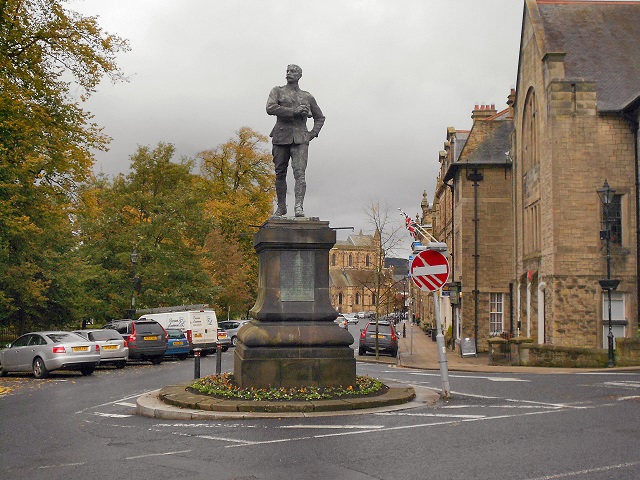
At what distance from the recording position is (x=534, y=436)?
9.35 m

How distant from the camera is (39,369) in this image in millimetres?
22547

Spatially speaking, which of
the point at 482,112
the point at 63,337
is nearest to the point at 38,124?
the point at 63,337

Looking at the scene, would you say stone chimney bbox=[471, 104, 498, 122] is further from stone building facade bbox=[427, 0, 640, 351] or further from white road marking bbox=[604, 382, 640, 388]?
white road marking bbox=[604, 382, 640, 388]

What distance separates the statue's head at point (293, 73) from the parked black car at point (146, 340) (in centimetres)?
1763

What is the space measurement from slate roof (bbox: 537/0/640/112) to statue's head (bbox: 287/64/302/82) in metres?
17.6

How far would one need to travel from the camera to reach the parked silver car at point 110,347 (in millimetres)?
25734

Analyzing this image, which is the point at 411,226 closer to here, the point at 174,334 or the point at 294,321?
the point at 174,334

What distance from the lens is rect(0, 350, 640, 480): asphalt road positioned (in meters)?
7.63

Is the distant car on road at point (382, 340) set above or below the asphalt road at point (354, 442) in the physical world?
below

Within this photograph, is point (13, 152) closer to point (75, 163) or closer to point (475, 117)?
point (75, 163)

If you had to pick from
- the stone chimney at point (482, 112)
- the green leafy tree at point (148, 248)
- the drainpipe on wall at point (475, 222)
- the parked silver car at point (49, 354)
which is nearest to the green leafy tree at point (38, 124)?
the parked silver car at point (49, 354)

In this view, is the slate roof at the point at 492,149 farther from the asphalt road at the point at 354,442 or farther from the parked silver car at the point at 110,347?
the asphalt road at the point at 354,442

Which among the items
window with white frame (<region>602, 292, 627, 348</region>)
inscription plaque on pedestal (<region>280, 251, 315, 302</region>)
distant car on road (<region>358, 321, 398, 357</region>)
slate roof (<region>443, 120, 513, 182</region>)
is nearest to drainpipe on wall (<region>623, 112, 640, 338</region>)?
window with white frame (<region>602, 292, 627, 348</region>)

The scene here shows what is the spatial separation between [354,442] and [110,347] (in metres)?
18.4
